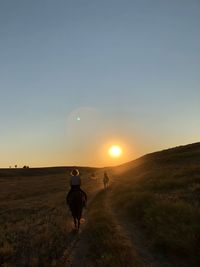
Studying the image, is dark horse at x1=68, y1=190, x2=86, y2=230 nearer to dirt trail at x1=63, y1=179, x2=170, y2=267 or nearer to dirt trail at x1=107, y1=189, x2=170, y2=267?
dirt trail at x1=63, y1=179, x2=170, y2=267

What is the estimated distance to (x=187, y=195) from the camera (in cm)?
2453

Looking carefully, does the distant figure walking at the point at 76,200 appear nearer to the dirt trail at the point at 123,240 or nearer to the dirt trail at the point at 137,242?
the dirt trail at the point at 123,240

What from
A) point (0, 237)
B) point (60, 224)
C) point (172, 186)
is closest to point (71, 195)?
point (60, 224)

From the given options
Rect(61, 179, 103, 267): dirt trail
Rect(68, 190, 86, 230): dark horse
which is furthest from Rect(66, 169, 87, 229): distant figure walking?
Rect(61, 179, 103, 267): dirt trail

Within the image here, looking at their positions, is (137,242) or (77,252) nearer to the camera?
(77,252)

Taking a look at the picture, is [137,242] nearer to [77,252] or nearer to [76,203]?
[77,252]

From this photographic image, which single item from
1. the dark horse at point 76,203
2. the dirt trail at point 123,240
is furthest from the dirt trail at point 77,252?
the dark horse at point 76,203

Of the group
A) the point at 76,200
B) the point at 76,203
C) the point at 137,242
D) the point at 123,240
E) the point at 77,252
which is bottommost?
the point at 77,252

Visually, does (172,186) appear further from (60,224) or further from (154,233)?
(154,233)

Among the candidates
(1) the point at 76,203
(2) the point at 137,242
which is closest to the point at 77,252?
(2) the point at 137,242

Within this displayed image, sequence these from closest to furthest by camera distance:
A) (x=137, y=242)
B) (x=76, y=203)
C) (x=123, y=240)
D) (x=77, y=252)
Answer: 1. (x=77, y=252)
2. (x=123, y=240)
3. (x=137, y=242)
4. (x=76, y=203)

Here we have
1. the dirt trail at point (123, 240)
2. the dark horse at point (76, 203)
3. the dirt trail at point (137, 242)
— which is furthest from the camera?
the dark horse at point (76, 203)

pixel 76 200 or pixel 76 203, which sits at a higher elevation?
pixel 76 200

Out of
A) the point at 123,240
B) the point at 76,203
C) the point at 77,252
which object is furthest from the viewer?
the point at 76,203
